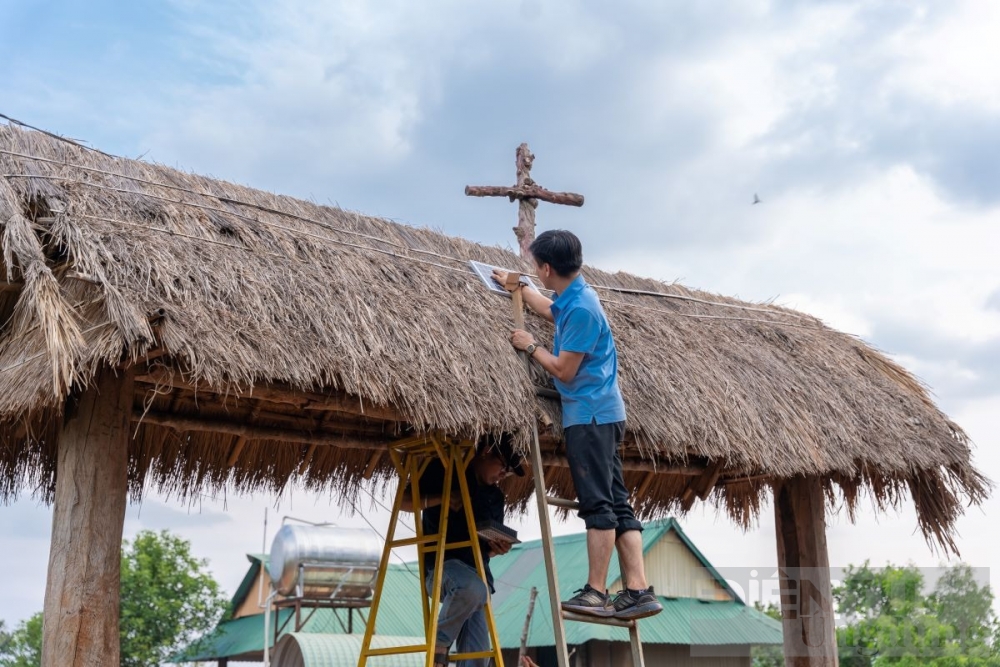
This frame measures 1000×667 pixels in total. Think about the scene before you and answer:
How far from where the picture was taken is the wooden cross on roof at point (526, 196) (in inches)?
239

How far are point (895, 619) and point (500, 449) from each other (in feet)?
47.0

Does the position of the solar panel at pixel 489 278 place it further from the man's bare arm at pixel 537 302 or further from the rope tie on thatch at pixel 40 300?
the rope tie on thatch at pixel 40 300

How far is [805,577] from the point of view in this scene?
7004 mm

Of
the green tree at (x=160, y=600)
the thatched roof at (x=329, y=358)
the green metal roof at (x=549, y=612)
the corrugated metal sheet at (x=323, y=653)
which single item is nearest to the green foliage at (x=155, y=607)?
the green tree at (x=160, y=600)

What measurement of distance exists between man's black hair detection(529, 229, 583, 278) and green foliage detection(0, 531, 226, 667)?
16.3 metres

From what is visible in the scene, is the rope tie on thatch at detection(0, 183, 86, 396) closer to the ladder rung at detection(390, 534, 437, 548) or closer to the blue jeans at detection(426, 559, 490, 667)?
the ladder rung at detection(390, 534, 437, 548)

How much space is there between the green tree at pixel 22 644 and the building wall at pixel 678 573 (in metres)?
12.2

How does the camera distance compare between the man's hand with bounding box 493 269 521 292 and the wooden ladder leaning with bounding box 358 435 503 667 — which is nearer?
the wooden ladder leaning with bounding box 358 435 503 667

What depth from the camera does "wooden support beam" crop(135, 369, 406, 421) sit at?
13.6 ft

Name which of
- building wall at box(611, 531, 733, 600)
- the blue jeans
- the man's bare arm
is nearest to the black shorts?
the man's bare arm

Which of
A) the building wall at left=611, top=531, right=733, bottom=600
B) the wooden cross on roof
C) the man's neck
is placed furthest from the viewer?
the building wall at left=611, top=531, right=733, bottom=600

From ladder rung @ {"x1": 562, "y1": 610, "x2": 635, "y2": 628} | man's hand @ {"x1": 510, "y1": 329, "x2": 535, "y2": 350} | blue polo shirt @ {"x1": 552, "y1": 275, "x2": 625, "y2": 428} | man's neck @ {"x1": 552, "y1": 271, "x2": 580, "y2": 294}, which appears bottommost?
ladder rung @ {"x1": 562, "y1": 610, "x2": 635, "y2": 628}

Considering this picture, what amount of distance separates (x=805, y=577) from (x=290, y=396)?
4.17 m

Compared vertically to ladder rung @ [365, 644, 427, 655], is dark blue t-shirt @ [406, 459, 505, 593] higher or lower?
higher
